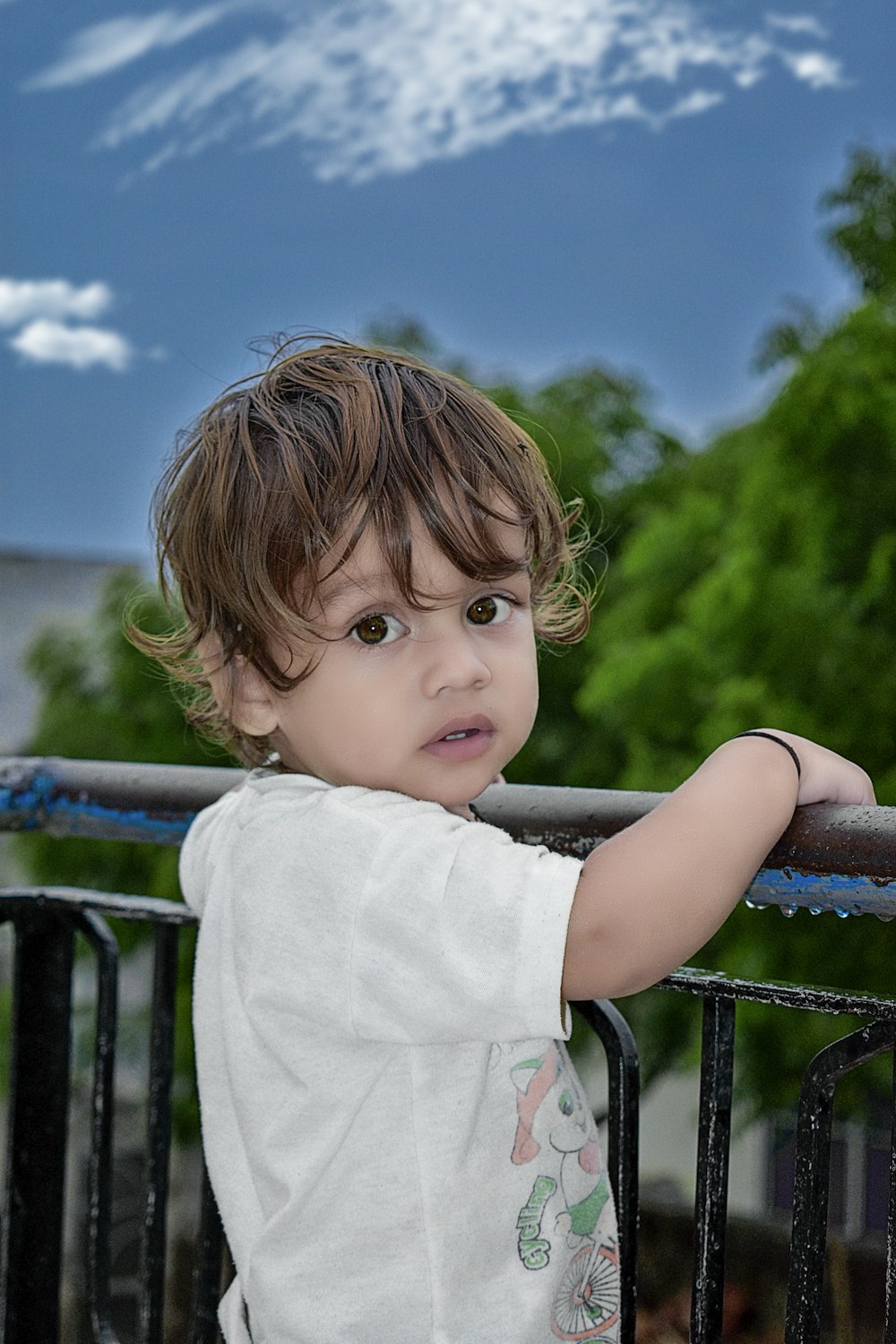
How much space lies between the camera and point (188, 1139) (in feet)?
35.2

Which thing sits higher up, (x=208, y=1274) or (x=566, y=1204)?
(x=566, y=1204)

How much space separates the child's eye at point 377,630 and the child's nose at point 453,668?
32 mm

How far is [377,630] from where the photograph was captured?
1052mm

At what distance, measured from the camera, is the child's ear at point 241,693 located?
44.6 inches

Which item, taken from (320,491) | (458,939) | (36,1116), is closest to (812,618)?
(36,1116)

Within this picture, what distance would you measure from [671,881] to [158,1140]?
2.25 ft

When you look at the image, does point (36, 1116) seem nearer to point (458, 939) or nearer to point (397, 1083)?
point (397, 1083)

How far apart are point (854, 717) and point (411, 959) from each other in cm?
612

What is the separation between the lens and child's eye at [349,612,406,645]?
105cm

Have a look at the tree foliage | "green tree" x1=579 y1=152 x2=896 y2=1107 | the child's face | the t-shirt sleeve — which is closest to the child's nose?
the child's face

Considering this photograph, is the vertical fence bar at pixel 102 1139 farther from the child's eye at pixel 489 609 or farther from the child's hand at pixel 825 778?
the child's hand at pixel 825 778

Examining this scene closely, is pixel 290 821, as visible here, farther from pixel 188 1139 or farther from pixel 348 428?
pixel 188 1139

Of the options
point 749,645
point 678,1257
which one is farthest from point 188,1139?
point 749,645

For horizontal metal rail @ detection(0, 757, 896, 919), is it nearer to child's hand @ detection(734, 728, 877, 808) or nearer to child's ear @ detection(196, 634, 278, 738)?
child's hand @ detection(734, 728, 877, 808)
